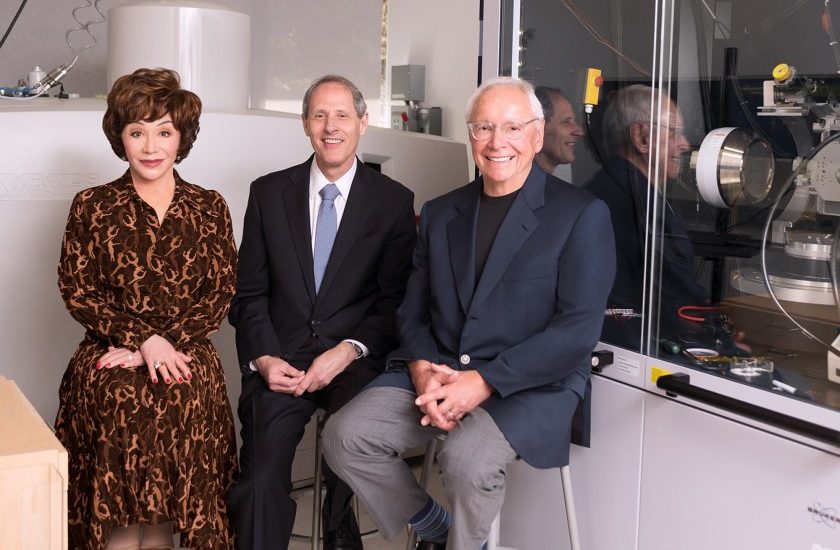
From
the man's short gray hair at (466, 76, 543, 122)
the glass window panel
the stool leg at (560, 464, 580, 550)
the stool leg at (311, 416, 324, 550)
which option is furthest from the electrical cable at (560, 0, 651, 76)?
the stool leg at (311, 416, 324, 550)

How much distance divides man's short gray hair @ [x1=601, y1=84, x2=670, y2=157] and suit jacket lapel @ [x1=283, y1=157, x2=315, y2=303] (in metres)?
0.77

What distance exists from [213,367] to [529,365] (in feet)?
2.57

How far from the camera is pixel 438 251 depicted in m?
2.19

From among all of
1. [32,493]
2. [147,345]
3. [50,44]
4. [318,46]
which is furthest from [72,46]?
[32,493]

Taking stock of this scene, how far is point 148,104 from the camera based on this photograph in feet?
7.28

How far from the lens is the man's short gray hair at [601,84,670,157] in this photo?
2.11 meters

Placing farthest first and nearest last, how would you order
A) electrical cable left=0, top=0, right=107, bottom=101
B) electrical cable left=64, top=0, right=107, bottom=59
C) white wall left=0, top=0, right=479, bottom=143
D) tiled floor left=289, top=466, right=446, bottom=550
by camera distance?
white wall left=0, top=0, right=479, bottom=143
electrical cable left=64, top=0, right=107, bottom=59
electrical cable left=0, top=0, right=107, bottom=101
tiled floor left=289, top=466, right=446, bottom=550

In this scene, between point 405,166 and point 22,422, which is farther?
point 405,166

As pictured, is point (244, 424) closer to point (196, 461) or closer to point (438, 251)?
point (196, 461)

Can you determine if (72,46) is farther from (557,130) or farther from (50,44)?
(557,130)

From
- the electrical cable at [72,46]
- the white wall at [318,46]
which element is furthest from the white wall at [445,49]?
the electrical cable at [72,46]

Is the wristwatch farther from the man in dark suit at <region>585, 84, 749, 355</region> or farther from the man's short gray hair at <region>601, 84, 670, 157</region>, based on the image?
the man's short gray hair at <region>601, 84, 670, 157</region>

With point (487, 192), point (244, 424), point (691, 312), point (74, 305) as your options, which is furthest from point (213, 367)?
point (691, 312)

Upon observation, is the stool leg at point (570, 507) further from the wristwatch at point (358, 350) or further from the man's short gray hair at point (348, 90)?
the man's short gray hair at point (348, 90)
